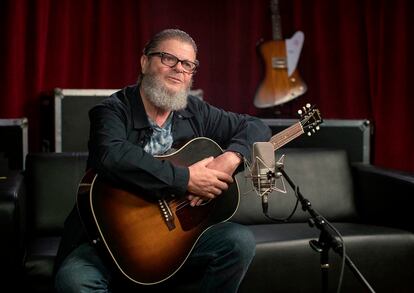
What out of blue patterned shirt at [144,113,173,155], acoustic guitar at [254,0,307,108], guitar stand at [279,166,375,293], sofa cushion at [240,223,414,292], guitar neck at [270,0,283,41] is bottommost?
sofa cushion at [240,223,414,292]

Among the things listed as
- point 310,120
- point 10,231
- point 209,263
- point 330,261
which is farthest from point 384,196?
point 10,231

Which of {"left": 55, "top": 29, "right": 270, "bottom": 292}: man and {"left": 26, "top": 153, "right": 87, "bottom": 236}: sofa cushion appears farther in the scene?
{"left": 26, "top": 153, "right": 87, "bottom": 236}: sofa cushion

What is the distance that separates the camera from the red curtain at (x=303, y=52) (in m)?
4.23

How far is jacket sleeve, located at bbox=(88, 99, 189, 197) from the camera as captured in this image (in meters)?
1.89

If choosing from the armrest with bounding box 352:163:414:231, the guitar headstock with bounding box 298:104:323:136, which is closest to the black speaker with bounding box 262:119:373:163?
the armrest with bounding box 352:163:414:231

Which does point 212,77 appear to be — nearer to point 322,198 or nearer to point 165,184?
point 322,198

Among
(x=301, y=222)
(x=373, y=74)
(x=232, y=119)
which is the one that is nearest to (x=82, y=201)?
(x=232, y=119)

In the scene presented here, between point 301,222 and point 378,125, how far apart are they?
7.04ft

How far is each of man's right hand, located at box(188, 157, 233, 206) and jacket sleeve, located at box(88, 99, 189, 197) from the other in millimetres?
40

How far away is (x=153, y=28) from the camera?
14.2 ft

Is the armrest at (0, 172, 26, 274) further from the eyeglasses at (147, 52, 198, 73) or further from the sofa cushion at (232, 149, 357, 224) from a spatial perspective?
the sofa cushion at (232, 149, 357, 224)

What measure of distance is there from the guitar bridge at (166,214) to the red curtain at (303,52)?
2.41 m

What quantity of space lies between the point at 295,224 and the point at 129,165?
1157 mm

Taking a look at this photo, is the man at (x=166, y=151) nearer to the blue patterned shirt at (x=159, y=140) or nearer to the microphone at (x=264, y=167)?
the blue patterned shirt at (x=159, y=140)
